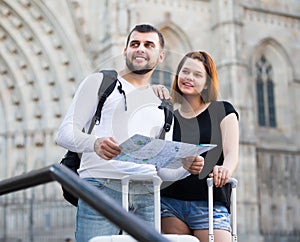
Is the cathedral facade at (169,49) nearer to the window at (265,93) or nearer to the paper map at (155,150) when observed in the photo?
the window at (265,93)

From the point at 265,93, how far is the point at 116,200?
1551 cm

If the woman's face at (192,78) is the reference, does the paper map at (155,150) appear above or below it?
below

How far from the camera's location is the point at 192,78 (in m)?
3.35

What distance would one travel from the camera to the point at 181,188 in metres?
3.30

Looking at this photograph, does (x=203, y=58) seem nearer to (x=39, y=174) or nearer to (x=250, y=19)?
(x=39, y=174)

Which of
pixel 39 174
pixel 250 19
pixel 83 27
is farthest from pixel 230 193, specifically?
pixel 250 19

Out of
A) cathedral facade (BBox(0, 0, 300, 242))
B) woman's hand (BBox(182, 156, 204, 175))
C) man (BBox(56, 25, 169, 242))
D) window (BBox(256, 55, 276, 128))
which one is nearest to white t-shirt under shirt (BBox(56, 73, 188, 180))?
man (BBox(56, 25, 169, 242))

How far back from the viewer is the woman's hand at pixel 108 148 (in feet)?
9.56

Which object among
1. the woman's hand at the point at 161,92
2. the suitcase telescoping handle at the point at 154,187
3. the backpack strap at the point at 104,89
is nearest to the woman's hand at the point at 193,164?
the suitcase telescoping handle at the point at 154,187

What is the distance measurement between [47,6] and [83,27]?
104 centimetres

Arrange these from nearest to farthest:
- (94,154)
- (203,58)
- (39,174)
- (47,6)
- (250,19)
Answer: (39,174) < (94,154) < (203,58) < (47,6) < (250,19)

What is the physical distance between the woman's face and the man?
0.53 ft

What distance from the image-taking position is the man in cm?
311

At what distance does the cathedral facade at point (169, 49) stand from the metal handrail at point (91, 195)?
11972 millimetres
